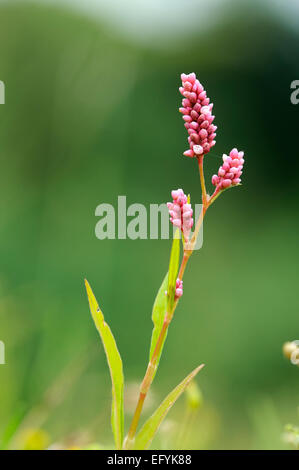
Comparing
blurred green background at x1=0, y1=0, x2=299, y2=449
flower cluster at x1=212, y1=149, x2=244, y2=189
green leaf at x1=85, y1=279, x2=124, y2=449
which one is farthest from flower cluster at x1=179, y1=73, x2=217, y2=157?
blurred green background at x1=0, y1=0, x2=299, y2=449

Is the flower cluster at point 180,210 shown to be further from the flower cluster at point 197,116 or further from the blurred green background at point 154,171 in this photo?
the blurred green background at point 154,171

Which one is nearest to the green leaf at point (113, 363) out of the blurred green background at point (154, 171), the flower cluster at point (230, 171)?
the flower cluster at point (230, 171)

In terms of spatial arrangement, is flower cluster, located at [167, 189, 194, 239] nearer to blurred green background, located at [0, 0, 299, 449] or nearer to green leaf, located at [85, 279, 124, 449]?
green leaf, located at [85, 279, 124, 449]

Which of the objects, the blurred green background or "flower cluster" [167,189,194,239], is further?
the blurred green background

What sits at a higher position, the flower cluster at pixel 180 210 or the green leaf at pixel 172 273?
the flower cluster at pixel 180 210

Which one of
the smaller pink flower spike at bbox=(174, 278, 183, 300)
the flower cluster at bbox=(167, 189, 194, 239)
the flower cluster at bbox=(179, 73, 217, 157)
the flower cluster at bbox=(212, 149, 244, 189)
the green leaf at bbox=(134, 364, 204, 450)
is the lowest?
the green leaf at bbox=(134, 364, 204, 450)

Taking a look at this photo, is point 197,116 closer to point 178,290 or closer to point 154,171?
point 178,290

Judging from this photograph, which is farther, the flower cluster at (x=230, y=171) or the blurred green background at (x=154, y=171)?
the blurred green background at (x=154, y=171)

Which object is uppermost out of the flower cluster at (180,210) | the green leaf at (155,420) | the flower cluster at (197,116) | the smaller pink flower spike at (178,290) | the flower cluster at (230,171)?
the flower cluster at (197,116)

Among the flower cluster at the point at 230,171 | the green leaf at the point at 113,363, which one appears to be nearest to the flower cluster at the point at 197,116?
the flower cluster at the point at 230,171
